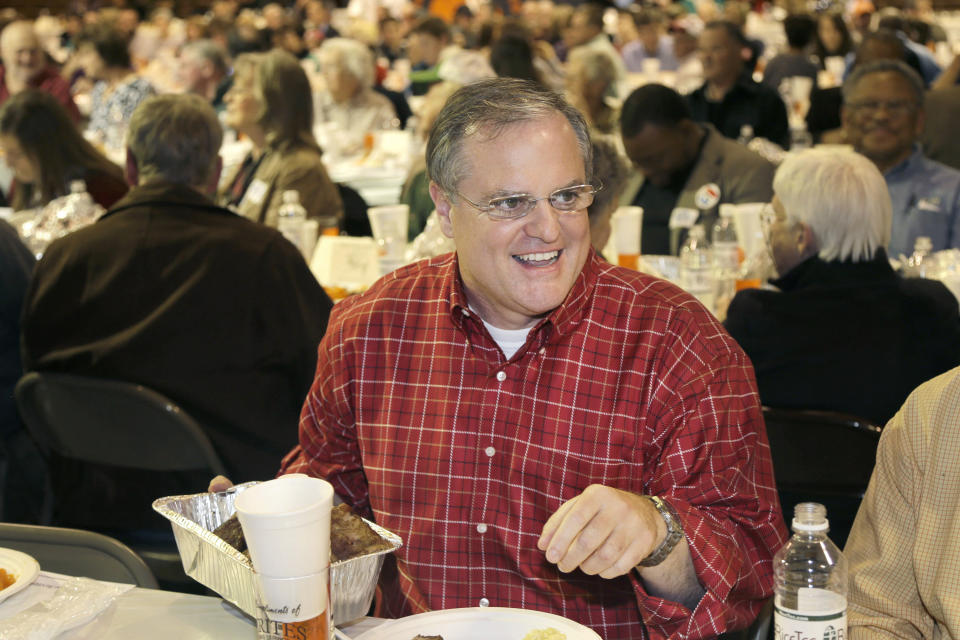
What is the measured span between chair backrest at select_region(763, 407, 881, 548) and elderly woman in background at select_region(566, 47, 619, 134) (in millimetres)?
3924

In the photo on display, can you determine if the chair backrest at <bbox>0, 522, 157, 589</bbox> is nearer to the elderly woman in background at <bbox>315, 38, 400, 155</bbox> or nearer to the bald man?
the elderly woman in background at <bbox>315, 38, 400, 155</bbox>

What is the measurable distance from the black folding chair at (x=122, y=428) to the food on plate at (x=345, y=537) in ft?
3.68

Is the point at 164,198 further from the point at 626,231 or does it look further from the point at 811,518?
the point at 811,518

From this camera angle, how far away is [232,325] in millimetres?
2680

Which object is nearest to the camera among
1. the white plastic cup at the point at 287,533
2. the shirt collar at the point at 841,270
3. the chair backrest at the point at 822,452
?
the white plastic cup at the point at 287,533

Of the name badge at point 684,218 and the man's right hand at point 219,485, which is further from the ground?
the man's right hand at point 219,485

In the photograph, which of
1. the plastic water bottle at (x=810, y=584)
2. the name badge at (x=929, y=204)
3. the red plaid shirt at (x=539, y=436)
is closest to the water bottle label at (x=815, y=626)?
the plastic water bottle at (x=810, y=584)

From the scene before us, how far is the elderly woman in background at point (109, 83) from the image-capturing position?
7590mm

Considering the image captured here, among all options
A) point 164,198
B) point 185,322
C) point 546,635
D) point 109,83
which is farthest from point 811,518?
point 109,83

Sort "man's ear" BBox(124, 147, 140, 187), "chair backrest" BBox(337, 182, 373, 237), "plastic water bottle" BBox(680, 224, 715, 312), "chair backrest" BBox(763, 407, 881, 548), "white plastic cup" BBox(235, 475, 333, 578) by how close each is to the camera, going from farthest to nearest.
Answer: "chair backrest" BBox(337, 182, 373, 237), "plastic water bottle" BBox(680, 224, 715, 312), "man's ear" BBox(124, 147, 140, 187), "chair backrest" BBox(763, 407, 881, 548), "white plastic cup" BBox(235, 475, 333, 578)

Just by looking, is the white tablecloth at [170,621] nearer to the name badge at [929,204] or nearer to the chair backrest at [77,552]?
the chair backrest at [77,552]

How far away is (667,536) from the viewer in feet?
4.63

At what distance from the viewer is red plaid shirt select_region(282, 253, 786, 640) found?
157 cm

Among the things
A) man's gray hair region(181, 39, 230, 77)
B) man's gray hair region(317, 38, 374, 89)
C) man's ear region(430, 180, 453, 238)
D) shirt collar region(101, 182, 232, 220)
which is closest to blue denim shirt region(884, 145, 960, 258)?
shirt collar region(101, 182, 232, 220)
